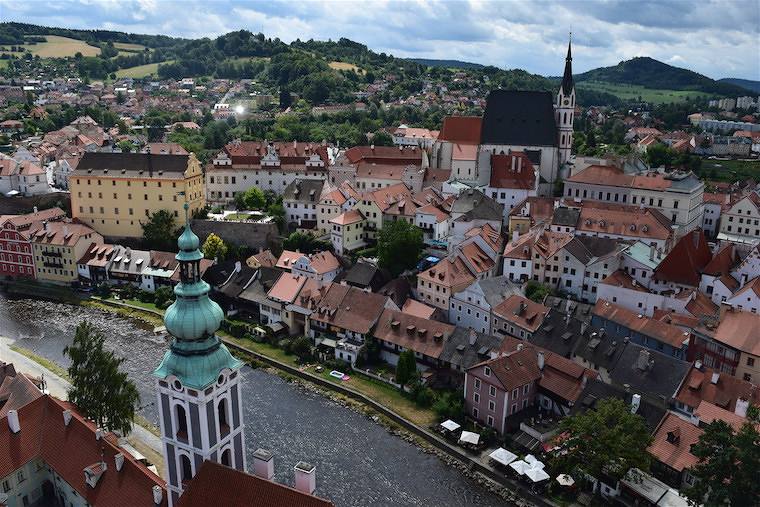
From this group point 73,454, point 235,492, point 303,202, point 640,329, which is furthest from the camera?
point 303,202

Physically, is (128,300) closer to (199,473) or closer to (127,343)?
(127,343)

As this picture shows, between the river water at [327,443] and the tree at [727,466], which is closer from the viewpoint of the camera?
the tree at [727,466]

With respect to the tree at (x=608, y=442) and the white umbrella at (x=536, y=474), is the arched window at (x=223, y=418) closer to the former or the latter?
the tree at (x=608, y=442)

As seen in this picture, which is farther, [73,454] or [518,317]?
[518,317]

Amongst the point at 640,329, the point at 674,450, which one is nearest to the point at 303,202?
the point at 640,329

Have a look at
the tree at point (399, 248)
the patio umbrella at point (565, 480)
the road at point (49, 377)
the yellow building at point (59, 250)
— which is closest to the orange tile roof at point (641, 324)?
the patio umbrella at point (565, 480)

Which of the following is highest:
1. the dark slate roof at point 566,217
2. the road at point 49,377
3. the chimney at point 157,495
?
the dark slate roof at point 566,217

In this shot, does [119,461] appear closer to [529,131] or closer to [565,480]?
[565,480]

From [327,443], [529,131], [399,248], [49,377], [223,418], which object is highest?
[529,131]

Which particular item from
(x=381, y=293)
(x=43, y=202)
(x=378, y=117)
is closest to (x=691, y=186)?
(x=381, y=293)
